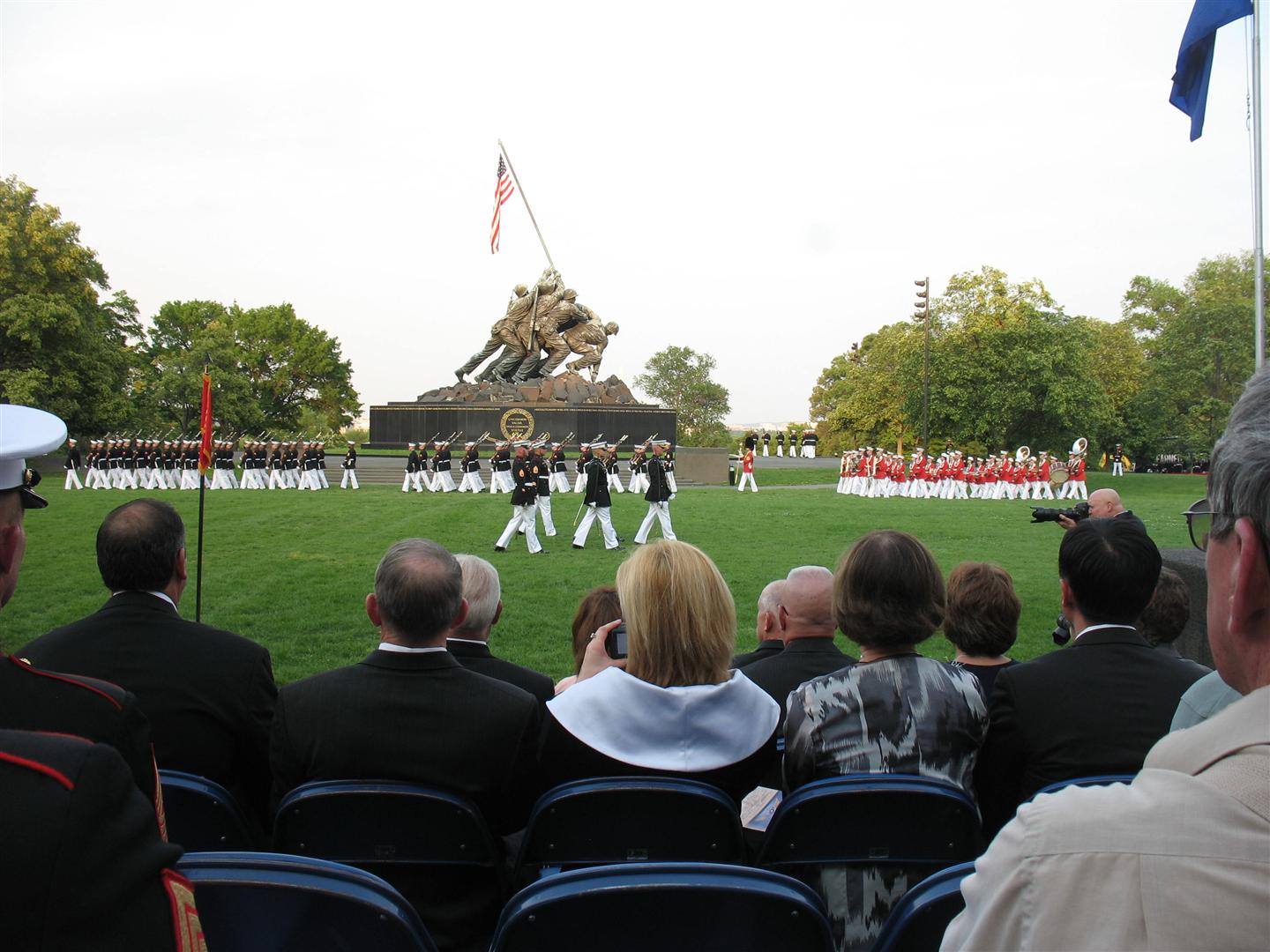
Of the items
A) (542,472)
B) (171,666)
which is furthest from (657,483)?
(171,666)

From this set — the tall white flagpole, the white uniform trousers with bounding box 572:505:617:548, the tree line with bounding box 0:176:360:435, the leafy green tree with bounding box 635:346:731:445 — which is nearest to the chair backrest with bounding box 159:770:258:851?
the tall white flagpole

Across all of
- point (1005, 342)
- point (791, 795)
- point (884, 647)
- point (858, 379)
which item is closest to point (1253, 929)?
point (791, 795)

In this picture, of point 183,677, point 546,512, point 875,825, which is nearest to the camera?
point 875,825

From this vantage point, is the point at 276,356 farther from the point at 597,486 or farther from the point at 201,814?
the point at 201,814

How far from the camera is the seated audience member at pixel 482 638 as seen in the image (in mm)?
3637

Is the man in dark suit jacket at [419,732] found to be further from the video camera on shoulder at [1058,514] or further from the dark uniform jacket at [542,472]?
the dark uniform jacket at [542,472]

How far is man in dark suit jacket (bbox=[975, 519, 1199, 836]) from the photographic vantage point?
9.29 ft

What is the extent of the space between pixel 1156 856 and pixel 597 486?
52.4 ft

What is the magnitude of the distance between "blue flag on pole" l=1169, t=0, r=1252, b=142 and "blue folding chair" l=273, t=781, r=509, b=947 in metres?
9.74

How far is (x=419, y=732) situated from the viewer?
278 centimetres

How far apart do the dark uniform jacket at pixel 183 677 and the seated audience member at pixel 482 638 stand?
→ 0.71 metres

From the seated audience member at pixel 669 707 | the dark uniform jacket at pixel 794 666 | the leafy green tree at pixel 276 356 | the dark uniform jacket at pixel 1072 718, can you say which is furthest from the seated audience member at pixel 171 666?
the leafy green tree at pixel 276 356

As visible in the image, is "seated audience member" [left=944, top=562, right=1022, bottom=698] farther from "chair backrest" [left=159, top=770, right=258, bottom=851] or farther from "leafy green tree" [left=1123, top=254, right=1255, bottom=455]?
"leafy green tree" [left=1123, top=254, right=1255, bottom=455]

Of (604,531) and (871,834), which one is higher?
(871,834)
